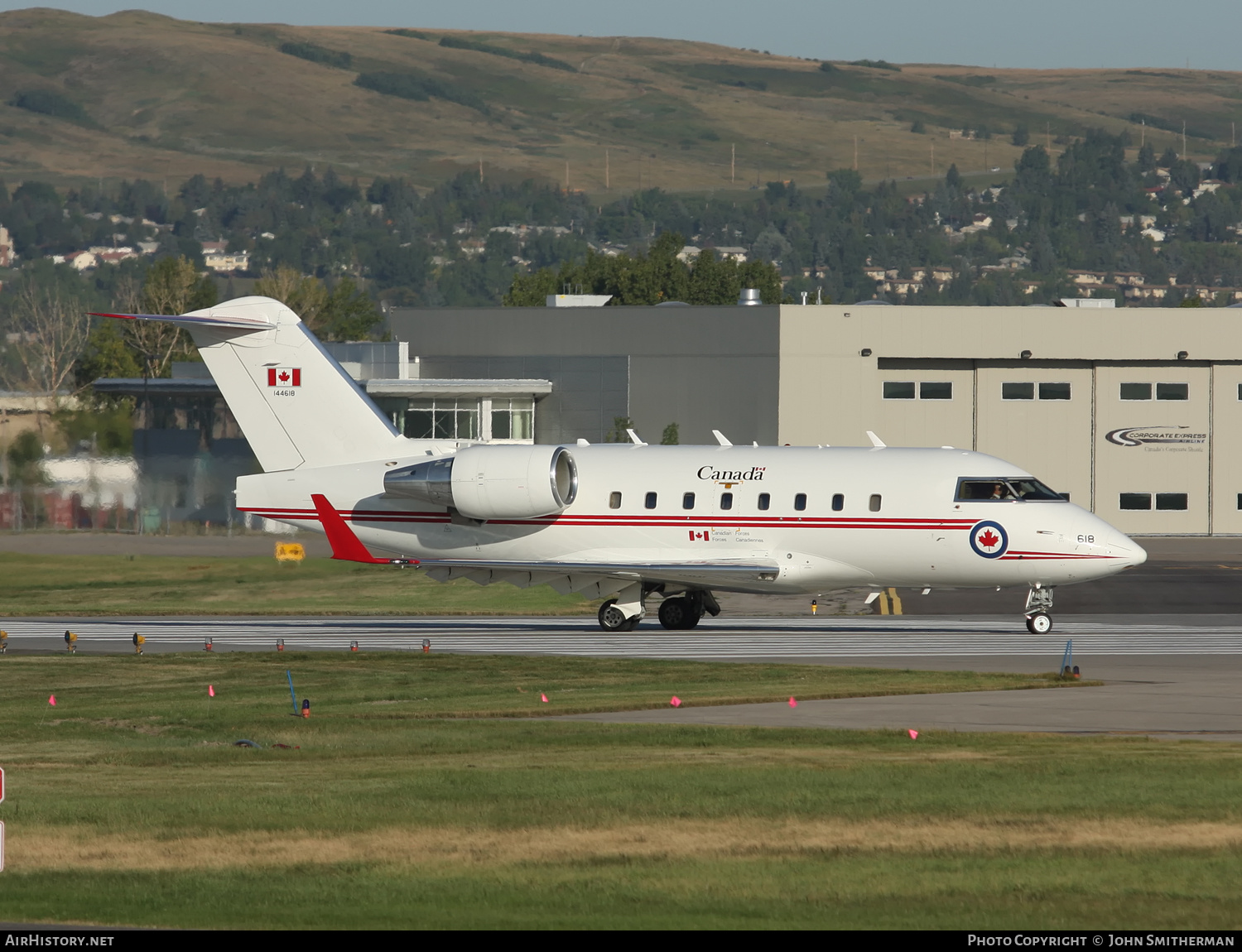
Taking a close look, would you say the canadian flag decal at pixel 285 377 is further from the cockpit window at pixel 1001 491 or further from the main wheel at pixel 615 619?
the cockpit window at pixel 1001 491

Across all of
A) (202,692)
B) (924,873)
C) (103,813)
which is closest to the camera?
(924,873)

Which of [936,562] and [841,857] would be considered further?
[936,562]

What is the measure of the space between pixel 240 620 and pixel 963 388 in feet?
132

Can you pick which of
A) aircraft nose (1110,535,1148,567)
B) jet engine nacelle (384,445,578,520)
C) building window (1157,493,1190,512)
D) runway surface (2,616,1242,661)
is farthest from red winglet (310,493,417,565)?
building window (1157,493,1190,512)

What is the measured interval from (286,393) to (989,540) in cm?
1445

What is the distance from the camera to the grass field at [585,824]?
1214 centimetres

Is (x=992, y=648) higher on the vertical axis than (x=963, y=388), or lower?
lower

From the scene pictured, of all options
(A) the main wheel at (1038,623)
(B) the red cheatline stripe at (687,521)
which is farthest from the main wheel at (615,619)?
(A) the main wheel at (1038,623)

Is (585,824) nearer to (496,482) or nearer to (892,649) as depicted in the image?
(892,649)

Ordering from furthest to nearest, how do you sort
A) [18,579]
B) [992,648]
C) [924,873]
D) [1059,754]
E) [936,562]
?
[18,579] → [936,562] → [992,648] → [1059,754] → [924,873]

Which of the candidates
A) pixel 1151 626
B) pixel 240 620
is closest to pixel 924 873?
pixel 1151 626

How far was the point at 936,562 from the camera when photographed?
32.2 meters

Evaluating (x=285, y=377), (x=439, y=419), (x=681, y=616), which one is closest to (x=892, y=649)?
(x=681, y=616)
